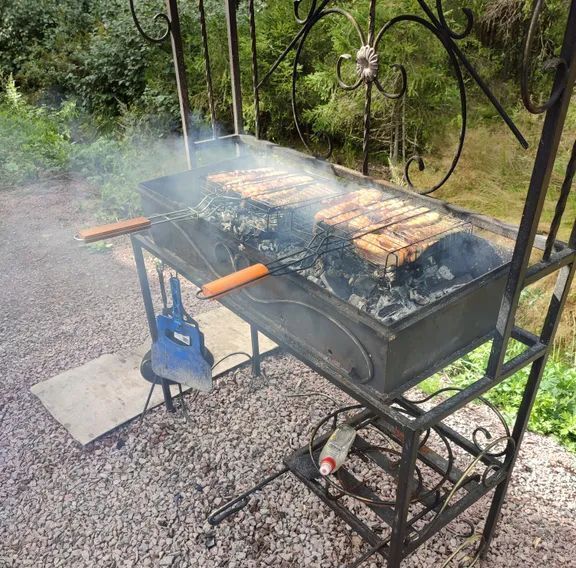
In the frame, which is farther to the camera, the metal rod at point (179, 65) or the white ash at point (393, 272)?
the metal rod at point (179, 65)

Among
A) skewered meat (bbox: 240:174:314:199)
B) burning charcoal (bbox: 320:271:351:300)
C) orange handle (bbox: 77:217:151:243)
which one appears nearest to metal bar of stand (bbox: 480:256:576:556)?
burning charcoal (bbox: 320:271:351:300)

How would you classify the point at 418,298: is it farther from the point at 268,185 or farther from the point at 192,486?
the point at 192,486

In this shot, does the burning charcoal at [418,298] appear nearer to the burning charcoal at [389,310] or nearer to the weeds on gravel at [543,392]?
the burning charcoal at [389,310]

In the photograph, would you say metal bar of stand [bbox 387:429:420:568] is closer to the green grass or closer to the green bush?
the green grass

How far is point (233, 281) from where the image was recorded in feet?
4.88

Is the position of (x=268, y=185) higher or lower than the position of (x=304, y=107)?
higher

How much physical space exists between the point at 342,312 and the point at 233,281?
32cm

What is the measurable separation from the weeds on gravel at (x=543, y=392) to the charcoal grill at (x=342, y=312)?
1535mm

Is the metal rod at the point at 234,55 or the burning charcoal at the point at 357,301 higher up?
the metal rod at the point at 234,55

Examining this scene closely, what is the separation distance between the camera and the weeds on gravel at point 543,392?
9.63 feet

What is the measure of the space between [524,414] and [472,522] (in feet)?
2.65

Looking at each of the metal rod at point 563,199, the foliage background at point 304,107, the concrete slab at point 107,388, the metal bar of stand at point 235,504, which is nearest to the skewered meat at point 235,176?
the metal rod at point 563,199

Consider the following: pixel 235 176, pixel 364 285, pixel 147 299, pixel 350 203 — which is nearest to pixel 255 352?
pixel 147 299

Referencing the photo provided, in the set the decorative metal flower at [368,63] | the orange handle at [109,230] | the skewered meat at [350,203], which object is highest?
the decorative metal flower at [368,63]
